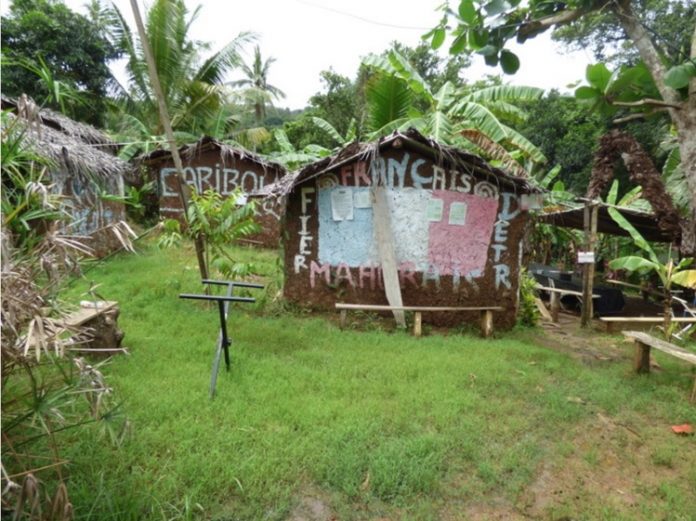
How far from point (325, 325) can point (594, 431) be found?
12.7 ft

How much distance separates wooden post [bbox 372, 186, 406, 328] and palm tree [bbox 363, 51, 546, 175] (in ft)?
10.9

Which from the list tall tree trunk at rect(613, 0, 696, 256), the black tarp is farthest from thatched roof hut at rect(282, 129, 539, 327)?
tall tree trunk at rect(613, 0, 696, 256)

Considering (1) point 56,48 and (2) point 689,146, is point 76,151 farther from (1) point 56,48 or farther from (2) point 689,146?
(2) point 689,146

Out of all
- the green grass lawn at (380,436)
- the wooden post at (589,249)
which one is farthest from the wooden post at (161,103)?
the wooden post at (589,249)

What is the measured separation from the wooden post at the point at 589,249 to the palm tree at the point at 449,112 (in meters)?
2.01

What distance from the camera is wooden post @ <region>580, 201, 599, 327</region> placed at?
7590 millimetres

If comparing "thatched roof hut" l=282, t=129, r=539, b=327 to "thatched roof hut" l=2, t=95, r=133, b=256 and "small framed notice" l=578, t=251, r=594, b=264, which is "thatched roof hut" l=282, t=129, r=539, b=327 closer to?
"small framed notice" l=578, t=251, r=594, b=264

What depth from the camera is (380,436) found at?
3367 millimetres

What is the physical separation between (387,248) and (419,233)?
589 mm

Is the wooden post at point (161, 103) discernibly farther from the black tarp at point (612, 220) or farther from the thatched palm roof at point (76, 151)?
the black tarp at point (612, 220)

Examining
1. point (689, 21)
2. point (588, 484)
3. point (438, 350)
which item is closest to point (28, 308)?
point (588, 484)

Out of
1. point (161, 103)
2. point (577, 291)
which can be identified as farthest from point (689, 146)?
point (577, 291)

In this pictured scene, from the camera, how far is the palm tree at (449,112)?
9.73 meters

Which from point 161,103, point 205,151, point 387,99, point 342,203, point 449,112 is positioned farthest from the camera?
point 205,151
